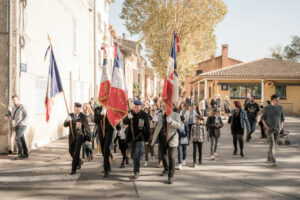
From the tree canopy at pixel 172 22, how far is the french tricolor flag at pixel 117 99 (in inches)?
671

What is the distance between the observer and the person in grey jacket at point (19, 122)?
29.4 ft

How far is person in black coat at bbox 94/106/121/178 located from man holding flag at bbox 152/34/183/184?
1094 millimetres

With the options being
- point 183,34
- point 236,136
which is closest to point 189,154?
point 236,136

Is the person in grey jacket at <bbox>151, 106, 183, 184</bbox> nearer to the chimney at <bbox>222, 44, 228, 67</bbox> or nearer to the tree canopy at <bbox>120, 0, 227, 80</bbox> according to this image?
the tree canopy at <bbox>120, 0, 227, 80</bbox>

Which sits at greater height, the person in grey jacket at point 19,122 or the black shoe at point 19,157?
the person in grey jacket at point 19,122

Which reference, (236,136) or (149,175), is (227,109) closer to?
(236,136)

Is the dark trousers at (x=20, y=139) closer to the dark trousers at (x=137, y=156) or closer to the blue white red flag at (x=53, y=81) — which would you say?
the blue white red flag at (x=53, y=81)

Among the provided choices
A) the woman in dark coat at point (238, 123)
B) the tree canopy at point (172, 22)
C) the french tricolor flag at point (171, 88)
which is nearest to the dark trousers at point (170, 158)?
the french tricolor flag at point (171, 88)

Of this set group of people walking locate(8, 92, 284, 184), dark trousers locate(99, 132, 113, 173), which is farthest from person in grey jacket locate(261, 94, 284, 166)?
dark trousers locate(99, 132, 113, 173)

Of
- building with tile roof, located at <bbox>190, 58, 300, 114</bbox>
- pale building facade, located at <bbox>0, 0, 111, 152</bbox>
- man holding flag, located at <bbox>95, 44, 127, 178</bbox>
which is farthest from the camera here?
building with tile roof, located at <bbox>190, 58, 300, 114</bbox>

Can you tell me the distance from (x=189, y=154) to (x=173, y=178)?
3.35 m

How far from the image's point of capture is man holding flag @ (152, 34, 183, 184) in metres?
6.71

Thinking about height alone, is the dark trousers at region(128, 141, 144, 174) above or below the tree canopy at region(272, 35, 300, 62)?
below

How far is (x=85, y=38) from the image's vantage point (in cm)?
1781
